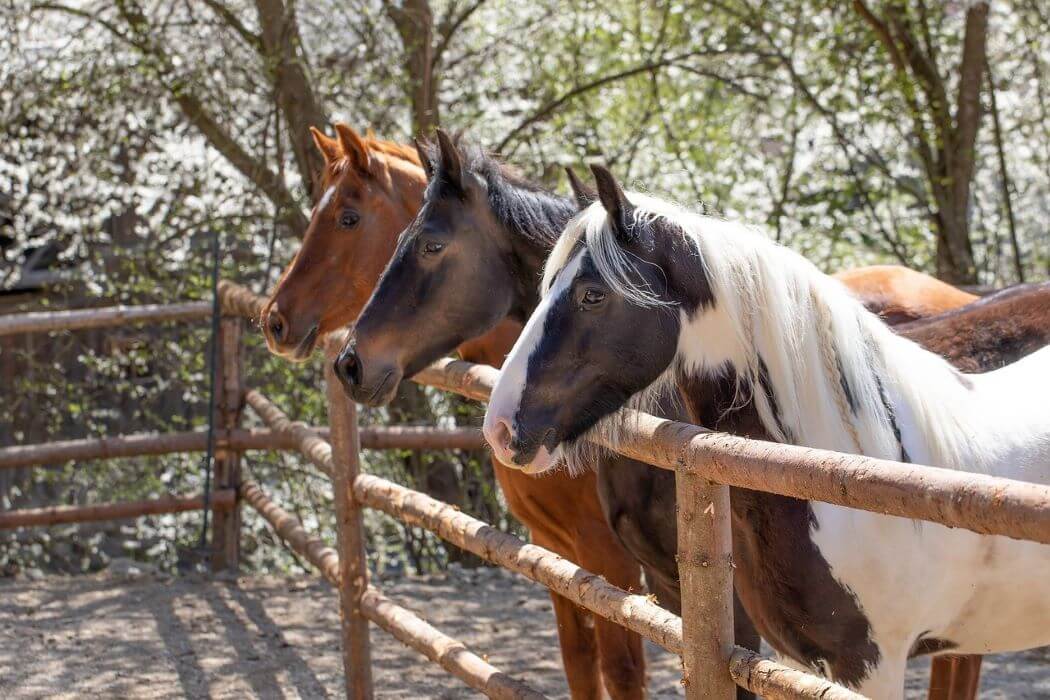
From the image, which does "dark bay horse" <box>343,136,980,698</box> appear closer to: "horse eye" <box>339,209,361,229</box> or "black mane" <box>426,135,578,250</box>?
"black mane" <box>426,135,578,250</box>

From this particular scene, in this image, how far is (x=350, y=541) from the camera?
347 centimetres

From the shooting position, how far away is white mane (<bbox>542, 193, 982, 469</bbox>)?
2072 millimetres

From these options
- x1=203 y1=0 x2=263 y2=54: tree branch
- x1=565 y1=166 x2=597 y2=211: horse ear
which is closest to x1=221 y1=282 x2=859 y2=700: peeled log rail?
x1=565 y1=166 x2=597 y2=211: horse ear

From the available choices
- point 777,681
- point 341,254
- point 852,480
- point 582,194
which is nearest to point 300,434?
point 341,254

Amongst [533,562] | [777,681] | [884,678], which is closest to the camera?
[777,681]

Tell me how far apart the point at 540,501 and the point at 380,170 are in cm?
115

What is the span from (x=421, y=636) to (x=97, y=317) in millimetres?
2721

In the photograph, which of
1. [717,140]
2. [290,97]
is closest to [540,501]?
[290,97]

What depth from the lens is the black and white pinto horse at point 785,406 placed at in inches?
79.7

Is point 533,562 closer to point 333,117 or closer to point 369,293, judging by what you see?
point 369,293

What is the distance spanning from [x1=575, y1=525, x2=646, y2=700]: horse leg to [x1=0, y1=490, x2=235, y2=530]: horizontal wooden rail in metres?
2.67

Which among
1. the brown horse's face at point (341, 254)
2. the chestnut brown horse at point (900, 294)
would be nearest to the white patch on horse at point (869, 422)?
the brown horse's face at point (341, 254)

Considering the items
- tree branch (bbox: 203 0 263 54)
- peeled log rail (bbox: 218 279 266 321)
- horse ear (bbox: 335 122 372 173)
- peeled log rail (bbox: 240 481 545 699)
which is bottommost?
peeled log rail (bbox: 240 481 545 699)

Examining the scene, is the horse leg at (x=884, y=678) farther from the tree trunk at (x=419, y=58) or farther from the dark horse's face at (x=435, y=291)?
the tree trunk at (x=419, y=58)
